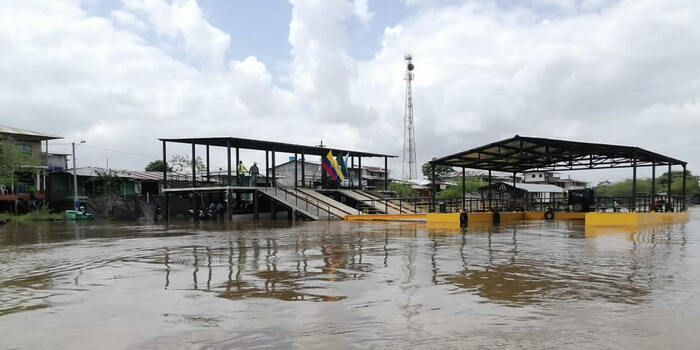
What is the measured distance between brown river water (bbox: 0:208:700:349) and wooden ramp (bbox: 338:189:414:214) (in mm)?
20071

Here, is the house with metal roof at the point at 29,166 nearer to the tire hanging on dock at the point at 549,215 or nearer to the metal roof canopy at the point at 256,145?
the metal roof canopy at the point at 256,145

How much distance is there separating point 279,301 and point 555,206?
25.4m

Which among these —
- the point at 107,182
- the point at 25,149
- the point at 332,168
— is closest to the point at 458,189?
the point at 332,168

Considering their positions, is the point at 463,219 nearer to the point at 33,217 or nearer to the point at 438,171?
the point at 33,217

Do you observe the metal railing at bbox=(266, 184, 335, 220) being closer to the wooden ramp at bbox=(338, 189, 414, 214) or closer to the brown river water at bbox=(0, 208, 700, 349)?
the wooden ramp at bbox=(338, 189, 414, 214)

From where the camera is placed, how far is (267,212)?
1480 inches

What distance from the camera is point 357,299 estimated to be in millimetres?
6574

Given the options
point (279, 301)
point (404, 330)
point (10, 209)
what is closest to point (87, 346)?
point (279, 301)

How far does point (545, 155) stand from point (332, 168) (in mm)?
17963

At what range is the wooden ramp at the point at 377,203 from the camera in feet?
105

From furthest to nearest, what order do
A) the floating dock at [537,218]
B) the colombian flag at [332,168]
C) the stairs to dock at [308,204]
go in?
the colombian flag at [332,168] < the stairs to dock at [308,204] < the floating dock at [537,218]

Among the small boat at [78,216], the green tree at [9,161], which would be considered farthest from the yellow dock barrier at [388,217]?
the green tree at [9,161]

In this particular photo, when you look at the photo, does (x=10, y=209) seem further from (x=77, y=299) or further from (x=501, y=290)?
(x=501, y=290)

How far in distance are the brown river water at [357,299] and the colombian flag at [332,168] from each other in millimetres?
25494
